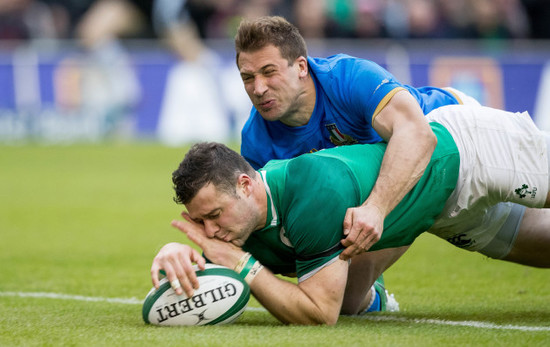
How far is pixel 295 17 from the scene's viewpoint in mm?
20469

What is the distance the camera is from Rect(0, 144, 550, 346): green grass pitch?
187 inches

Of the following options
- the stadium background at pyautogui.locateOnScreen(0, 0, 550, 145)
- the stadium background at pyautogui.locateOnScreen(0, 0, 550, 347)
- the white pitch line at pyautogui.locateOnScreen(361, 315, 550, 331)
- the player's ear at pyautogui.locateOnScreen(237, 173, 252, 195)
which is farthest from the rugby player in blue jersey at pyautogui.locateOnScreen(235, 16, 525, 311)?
the stadium background at pyautogui.locateOnScreen(0, 0, 550, 145)

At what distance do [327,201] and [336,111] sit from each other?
134cm

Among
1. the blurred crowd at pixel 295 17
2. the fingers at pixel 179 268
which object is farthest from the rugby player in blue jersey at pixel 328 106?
the blurred crowd at pixel 295 17

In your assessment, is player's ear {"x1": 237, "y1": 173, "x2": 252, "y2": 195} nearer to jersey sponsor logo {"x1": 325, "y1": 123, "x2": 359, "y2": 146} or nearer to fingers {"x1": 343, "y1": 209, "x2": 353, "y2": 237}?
fingers {"x1": 343, "y1": 209, "x2": 353, "y2": 237}

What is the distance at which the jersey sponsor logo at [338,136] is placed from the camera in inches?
244

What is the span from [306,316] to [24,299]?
2.36 metres

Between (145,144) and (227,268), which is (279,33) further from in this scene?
(145,144)

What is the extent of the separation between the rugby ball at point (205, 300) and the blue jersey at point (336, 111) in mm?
1396

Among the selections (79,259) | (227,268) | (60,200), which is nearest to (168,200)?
(60,200)

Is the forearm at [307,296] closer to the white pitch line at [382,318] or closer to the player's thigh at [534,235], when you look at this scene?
the white pitch line at [382,318]

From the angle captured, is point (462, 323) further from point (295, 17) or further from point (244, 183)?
point (295, 17)

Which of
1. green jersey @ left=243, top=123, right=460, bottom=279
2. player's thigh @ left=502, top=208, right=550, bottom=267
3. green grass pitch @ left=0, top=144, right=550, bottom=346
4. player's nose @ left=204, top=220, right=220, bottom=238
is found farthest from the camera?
player's thigh @ left=502, top=208, right=550, bottom=267

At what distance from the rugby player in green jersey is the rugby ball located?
55 millimetres
